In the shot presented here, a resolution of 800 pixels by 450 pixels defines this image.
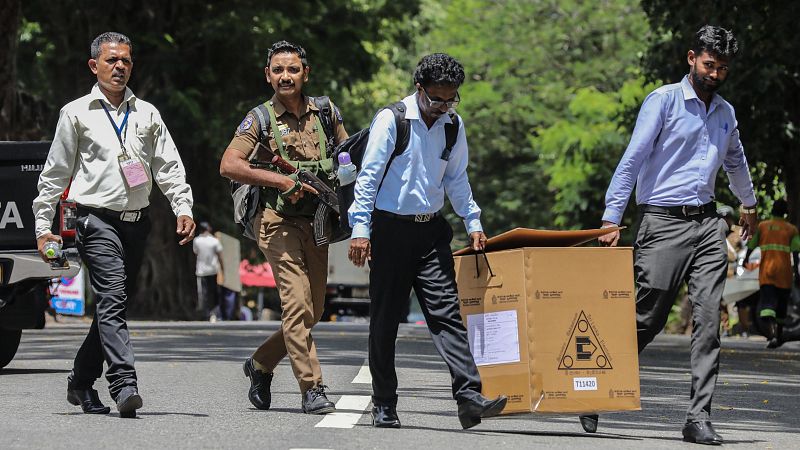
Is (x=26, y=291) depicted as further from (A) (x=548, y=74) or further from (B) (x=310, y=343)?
(A) (x=548, y=74)

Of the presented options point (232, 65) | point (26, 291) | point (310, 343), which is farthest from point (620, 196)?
point (232, 65)

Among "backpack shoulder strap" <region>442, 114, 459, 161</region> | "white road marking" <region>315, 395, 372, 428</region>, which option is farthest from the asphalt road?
"backpack shoulder strap" <region>442, 114, 459, 161</region>

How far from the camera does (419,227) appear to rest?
8.34m

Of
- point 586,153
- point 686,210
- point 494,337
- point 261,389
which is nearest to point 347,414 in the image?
point 261,389

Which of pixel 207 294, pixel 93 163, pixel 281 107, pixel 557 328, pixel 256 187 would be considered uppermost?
pixel 281 107

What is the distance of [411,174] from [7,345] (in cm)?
601

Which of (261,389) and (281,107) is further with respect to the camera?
(261,389)

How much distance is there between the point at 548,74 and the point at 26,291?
34.2 m

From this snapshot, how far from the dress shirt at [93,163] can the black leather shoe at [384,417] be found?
56.9 inches

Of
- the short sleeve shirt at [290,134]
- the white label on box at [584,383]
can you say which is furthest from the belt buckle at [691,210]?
the short sleeve shirt at [290,134]

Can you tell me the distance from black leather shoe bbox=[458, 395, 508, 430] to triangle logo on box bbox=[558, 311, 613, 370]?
1.34 ft

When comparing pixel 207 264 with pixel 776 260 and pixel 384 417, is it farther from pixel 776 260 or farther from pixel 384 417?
pixel 384 417

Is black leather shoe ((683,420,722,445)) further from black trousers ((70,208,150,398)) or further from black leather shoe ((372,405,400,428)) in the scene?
black trousers ((70,208,150,398))

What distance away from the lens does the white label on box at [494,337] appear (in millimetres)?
8336
